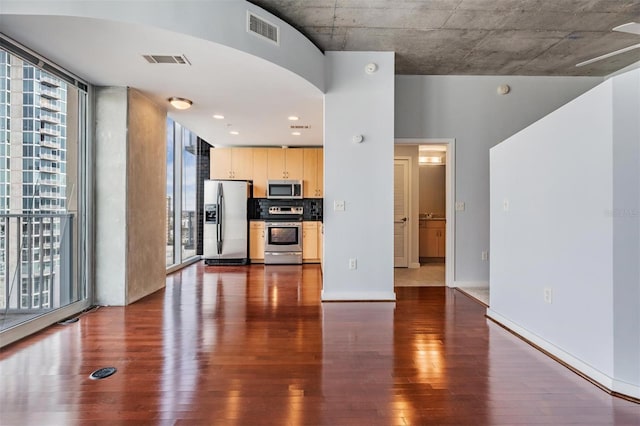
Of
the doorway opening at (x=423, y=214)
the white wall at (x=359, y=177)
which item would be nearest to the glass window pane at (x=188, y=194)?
the white wall at (x=359, y=177)

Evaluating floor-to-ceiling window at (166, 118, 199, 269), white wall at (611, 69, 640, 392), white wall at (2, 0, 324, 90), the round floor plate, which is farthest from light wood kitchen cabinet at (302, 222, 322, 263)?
white wall at (611, 69, 640, 392)

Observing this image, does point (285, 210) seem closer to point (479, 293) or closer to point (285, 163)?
point (285, 163)

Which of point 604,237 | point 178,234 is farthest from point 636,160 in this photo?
point 178,234

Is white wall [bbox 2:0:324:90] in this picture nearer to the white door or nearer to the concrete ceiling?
the concrete ceiling

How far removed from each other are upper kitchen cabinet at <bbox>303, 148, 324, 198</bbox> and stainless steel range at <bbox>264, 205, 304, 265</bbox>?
72 centimetres

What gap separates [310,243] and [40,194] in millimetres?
4173

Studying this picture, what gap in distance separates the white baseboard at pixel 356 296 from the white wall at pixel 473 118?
1.39m

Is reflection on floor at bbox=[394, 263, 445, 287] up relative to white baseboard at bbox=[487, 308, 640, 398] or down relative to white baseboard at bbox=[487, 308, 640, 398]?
down

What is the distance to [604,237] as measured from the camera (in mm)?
1820

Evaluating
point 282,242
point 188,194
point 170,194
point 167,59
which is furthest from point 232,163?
point 167,59

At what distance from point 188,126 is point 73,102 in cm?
186

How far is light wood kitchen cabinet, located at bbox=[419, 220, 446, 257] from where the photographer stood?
22.4ft

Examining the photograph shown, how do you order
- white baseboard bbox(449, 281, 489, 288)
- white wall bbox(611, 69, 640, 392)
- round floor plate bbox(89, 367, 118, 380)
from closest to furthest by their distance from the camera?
1. white wall bbox(611, 69, 640, 392)
2. round floor plate bbox(89, 367, 118, 380)
3. white baseboard bbox(449, 281, 489, 288)

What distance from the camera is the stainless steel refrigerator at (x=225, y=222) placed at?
19.6 ft
